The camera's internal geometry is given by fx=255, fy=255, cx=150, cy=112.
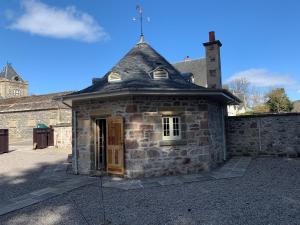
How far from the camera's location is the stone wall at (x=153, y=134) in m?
8.23

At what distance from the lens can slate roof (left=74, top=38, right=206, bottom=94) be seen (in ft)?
27.6

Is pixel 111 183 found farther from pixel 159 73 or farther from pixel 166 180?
pixel 159 73

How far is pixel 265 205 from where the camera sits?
514cm

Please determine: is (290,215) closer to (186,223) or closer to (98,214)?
(186,223)

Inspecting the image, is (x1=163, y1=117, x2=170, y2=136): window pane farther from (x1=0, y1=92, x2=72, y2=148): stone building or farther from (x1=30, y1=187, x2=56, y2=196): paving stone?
(x1=0, y1=92, x2=72, y2=148): stone building

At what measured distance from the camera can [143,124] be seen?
27.1ft

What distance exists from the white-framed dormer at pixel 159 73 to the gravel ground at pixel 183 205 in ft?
13.3

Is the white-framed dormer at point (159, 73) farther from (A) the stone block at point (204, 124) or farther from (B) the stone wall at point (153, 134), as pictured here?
(A) the stone block at point (204, 124)

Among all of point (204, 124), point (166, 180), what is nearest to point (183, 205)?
point (166, 180)

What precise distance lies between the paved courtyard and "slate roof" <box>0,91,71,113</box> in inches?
749

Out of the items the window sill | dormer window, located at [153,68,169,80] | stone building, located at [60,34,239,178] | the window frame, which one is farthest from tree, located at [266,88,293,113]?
the window frame

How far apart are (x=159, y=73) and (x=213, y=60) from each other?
5.76 m

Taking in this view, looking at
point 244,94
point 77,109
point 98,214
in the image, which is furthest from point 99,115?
point 244,94

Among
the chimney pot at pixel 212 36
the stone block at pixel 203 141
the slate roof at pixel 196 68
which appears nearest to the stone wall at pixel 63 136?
the chimney pot at pixel 212 36
